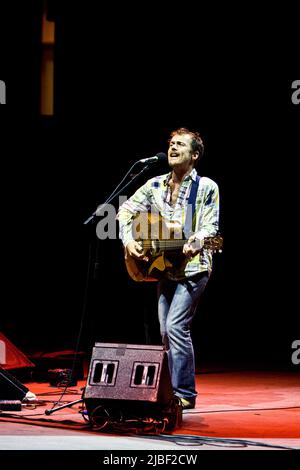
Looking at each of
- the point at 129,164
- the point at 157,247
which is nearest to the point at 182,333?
the point at 157,247

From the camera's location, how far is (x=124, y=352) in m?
4.64

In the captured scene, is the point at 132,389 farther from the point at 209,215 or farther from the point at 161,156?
the point at 161,156

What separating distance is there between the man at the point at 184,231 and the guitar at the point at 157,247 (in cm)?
4

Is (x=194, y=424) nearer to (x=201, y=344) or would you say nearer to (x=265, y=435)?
(x=265, y=435)

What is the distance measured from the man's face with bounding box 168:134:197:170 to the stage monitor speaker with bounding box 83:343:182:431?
1.36 metres

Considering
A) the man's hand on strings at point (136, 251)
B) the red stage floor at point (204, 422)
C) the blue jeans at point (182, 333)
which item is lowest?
the red stage floor at point (204, 422)

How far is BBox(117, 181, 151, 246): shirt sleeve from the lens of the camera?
210 inches

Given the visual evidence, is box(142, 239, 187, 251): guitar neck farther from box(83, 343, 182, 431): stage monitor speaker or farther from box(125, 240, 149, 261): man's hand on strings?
box(83, 343, 182, 431): stage monitor speaker

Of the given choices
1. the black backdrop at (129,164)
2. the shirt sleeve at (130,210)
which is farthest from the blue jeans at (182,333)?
the black backdrop at (129,164)

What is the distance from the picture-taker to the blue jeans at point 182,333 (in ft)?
17.3

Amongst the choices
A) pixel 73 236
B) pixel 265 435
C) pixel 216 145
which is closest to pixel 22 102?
pixel 73 236

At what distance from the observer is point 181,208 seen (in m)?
5.42

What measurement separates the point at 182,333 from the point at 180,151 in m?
1.16

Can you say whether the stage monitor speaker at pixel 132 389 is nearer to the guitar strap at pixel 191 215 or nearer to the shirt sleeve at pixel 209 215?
the shirt sleeve at pixel 209 215
